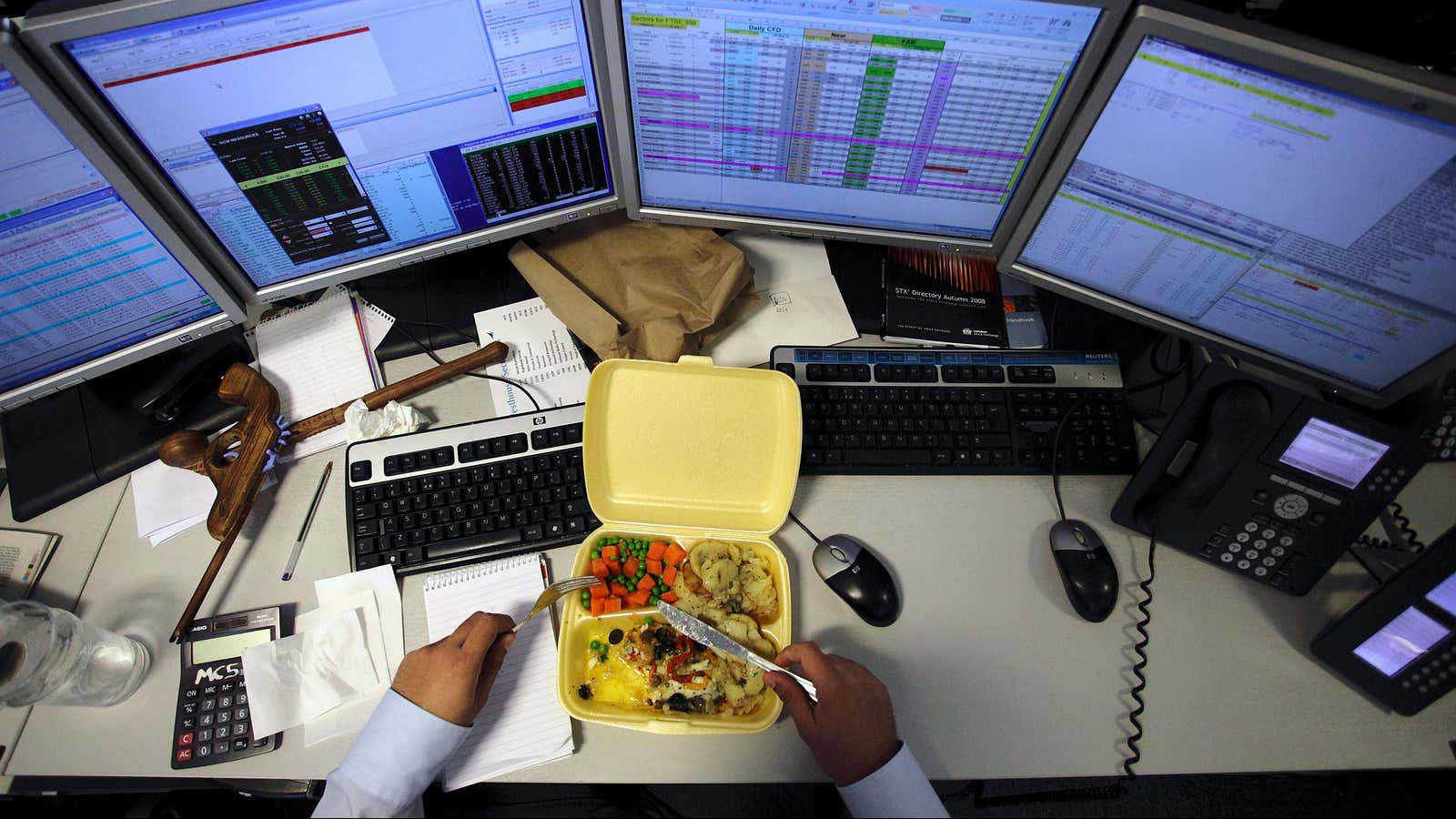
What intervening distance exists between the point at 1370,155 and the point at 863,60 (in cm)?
45

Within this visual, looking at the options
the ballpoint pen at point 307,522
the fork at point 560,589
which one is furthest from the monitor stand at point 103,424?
the fork at point 560,589

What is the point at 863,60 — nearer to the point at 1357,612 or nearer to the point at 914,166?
the point at 914,166

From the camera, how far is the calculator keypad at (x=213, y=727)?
0.80m

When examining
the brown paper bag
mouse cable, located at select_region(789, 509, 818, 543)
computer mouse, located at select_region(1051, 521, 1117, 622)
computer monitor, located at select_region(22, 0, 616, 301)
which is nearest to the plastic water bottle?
computer monitor, located at select_region(22, 0, 616, 301)

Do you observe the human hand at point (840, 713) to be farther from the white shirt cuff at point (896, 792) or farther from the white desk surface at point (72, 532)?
the white desk surface at point (72, 532)

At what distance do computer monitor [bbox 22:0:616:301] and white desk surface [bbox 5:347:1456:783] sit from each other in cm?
31

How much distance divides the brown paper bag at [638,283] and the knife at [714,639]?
0.32m

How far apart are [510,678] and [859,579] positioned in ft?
1.36

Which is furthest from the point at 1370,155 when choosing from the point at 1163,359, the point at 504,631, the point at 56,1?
the point at 56,1

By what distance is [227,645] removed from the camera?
843 millimetres

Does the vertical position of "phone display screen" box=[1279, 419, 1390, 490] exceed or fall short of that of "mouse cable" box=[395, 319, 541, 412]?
it exceeds it

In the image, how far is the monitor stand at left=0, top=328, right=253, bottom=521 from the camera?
3.00ft

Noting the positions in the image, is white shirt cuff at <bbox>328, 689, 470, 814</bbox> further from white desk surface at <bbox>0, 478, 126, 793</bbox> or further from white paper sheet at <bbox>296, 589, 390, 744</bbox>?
white desk surface at <bbox>0, 478, 126, 793</bbox>

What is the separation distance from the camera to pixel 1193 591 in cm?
89
